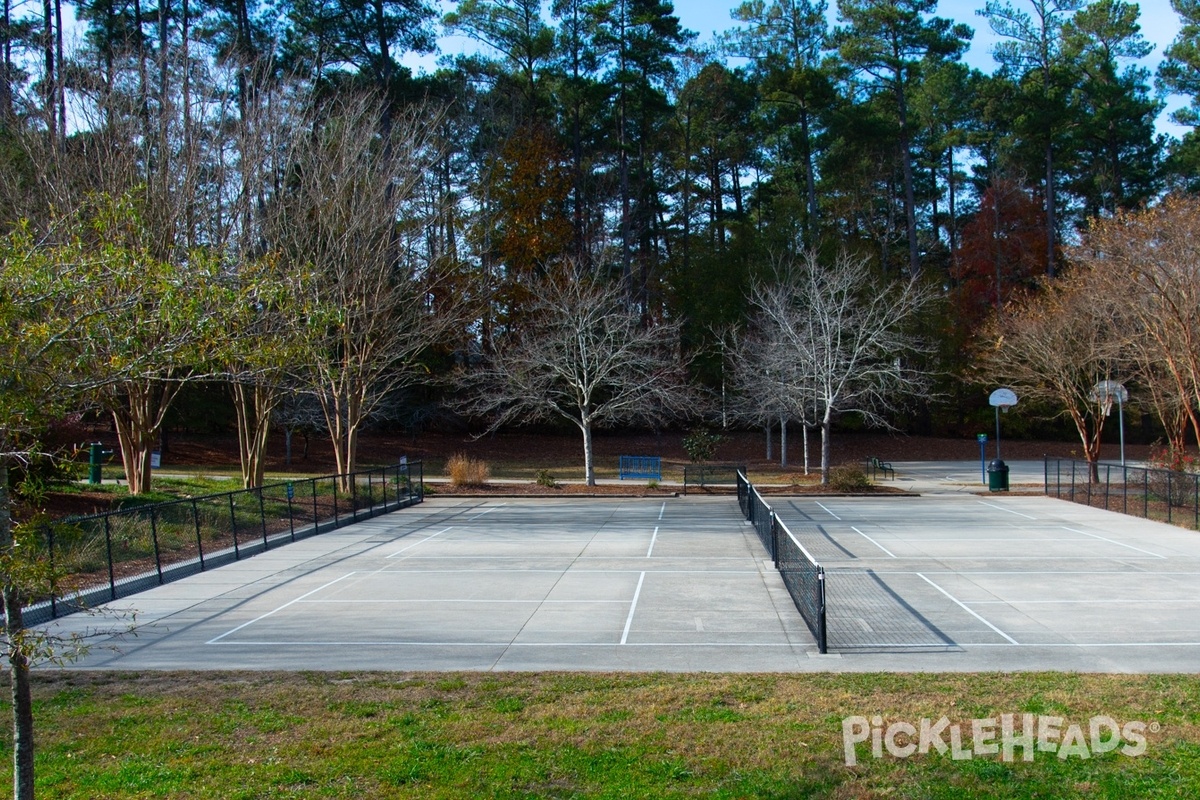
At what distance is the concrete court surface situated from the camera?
1051 cm

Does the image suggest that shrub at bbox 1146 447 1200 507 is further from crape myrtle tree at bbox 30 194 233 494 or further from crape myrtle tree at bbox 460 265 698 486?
crape myrtle tree at bbox 30 194 233 494

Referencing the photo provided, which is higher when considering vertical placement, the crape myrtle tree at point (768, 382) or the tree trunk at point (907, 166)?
the tree trunk at point (907, 166)

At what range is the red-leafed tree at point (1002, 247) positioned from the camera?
189 feet

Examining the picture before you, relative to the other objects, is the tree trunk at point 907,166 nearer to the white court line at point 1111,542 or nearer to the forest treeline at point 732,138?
the forest treeline at point 732,138

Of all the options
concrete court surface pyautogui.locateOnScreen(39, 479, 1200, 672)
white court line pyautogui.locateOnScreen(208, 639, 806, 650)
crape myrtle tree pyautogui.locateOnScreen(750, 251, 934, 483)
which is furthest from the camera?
crape myrtle tree pyautogui.locateOnScreen(750, 251, 934, 483)

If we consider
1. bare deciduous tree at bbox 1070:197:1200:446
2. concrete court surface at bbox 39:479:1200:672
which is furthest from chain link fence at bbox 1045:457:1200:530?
bare deciduous tree at bbox 1070:197:1200:446

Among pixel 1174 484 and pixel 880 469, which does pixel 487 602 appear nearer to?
pixel 1174 484

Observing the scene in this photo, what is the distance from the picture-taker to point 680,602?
1366 cm

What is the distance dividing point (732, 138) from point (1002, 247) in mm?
18265

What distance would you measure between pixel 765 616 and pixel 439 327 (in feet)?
64.1

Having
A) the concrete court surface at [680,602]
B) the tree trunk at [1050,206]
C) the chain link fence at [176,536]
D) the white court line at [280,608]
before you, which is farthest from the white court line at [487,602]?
the tree trunk at [1050,206]

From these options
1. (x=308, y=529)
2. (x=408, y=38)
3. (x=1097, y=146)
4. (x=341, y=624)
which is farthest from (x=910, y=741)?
(x=1097, y=146)

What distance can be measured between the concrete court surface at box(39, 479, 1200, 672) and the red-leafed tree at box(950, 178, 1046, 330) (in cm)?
3733

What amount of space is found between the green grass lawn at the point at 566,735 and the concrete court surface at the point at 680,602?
1026 millimetres
